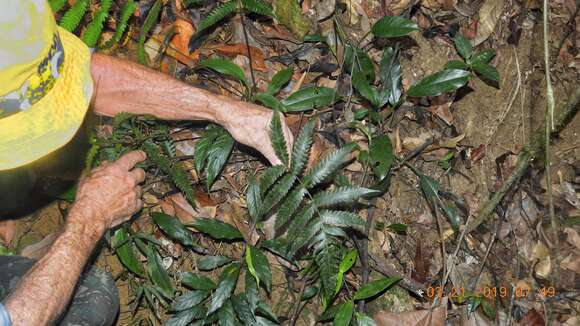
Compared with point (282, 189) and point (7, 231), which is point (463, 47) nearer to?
point (282, 189)

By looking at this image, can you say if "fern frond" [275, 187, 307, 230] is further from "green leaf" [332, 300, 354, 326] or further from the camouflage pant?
the camouflage pant

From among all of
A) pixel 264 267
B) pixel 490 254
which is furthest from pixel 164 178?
pixel 490 254

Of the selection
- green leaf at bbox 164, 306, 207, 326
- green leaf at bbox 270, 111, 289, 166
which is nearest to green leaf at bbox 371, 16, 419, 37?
green leaf at bbox 270, 111, 289, 166

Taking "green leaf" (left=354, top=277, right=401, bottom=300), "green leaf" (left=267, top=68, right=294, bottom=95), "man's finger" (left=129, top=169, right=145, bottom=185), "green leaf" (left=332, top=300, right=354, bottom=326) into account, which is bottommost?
"green leaf" (left=332, top=300, right=354, bottom=326)

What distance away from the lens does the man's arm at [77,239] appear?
2.93 m

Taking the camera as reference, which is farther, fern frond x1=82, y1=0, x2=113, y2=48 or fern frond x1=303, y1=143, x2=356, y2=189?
fern frond x1=82, y1=0, x2=113, y2=48

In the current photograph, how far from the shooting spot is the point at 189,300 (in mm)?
3662

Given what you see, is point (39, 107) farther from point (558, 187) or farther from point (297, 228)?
point (558, 187)

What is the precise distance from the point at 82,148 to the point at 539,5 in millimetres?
3166

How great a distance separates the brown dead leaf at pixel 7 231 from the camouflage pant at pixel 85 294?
590mm

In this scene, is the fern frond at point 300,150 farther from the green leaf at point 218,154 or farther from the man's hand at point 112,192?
the man's hand at point 112,192

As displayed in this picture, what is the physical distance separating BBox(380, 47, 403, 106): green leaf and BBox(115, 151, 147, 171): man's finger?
4.75 ft

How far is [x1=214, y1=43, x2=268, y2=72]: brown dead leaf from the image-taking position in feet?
13.9
